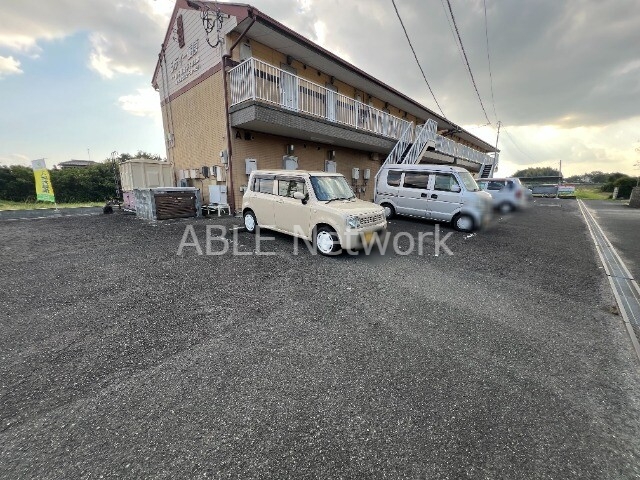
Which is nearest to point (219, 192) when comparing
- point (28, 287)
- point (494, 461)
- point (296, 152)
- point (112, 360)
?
point (296, 152)

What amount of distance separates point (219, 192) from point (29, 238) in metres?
5.38

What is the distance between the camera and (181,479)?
1553mm

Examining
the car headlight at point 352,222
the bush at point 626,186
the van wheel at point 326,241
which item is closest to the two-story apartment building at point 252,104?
the van wheel at point 326,241

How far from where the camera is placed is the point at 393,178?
10.0 m

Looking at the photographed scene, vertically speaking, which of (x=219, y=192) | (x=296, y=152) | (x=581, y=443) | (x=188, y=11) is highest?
(x=188, y=11)

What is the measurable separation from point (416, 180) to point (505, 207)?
731 centimetres

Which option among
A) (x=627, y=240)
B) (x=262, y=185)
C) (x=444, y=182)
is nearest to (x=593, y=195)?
(x=627, y=240)

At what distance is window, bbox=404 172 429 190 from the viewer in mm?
9141

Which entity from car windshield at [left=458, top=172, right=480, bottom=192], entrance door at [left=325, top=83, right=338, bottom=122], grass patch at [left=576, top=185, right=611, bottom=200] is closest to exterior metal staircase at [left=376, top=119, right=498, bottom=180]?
entrance door at [left=325, top=83, right=338, bottom=122]

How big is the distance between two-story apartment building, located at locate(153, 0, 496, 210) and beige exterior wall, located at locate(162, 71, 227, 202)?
4cm

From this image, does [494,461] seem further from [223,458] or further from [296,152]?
[296,152]

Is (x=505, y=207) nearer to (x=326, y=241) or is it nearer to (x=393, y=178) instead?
(x=393, y=178)

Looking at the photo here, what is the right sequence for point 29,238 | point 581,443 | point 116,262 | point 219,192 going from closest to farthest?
point 581,443, point 116,262, point 29,238, point 219,192

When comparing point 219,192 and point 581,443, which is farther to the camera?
point 219,192
